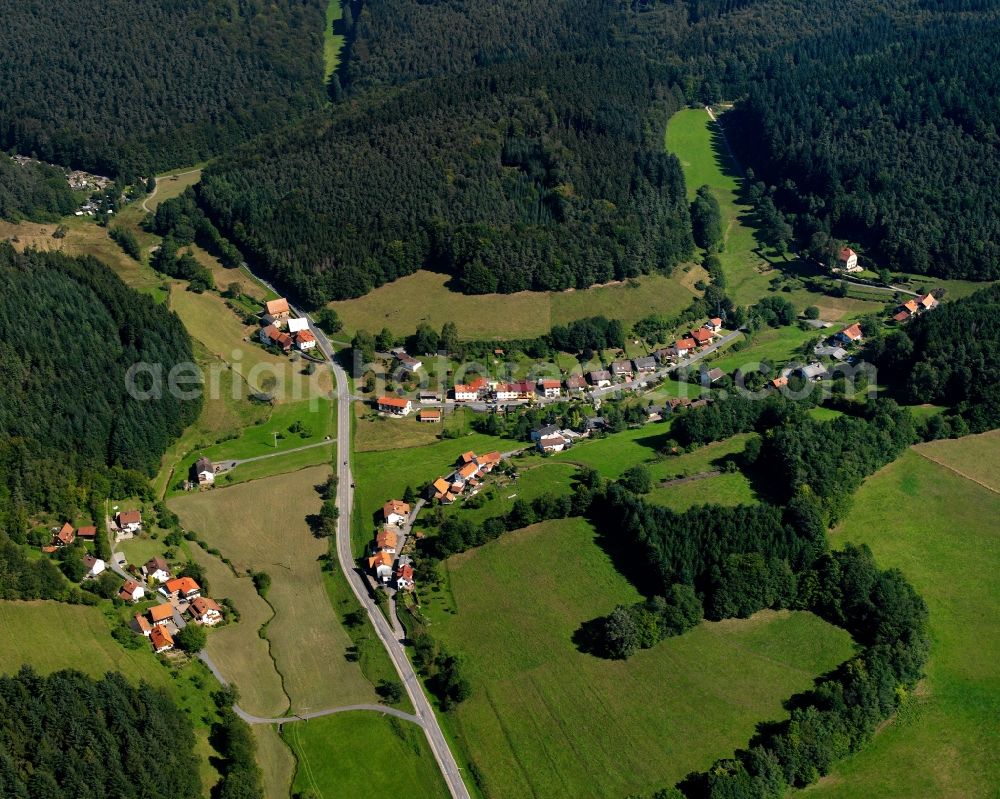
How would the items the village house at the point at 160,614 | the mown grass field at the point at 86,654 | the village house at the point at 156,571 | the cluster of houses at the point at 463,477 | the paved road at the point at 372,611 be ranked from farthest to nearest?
the cluster of houses at the point at 463,477 → the village house at the point at 156,571 → the village house at the point at 160,614 → the mown grass field at the point at 86,654 → the paved road at the point at 372,611

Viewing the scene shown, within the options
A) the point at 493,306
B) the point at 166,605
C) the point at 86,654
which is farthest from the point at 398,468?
Answer: the point at 86,654

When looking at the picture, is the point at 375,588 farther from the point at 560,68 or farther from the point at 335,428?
the point at 560,68

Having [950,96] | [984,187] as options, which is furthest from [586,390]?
[950,96]

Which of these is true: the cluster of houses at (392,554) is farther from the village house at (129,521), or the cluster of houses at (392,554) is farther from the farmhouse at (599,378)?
the farmhouse at (599,378)

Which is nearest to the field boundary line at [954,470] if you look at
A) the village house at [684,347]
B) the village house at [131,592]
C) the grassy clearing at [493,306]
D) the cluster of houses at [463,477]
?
the village house at [684,347]

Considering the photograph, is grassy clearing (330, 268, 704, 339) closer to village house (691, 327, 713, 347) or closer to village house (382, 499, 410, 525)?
village house (691, 327, 713, 347)

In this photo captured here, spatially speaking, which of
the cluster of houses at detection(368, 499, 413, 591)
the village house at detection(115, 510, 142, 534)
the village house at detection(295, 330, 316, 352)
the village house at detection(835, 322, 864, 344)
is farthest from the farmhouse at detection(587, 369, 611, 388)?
the village house at detection(115, 510, 142, 534)
